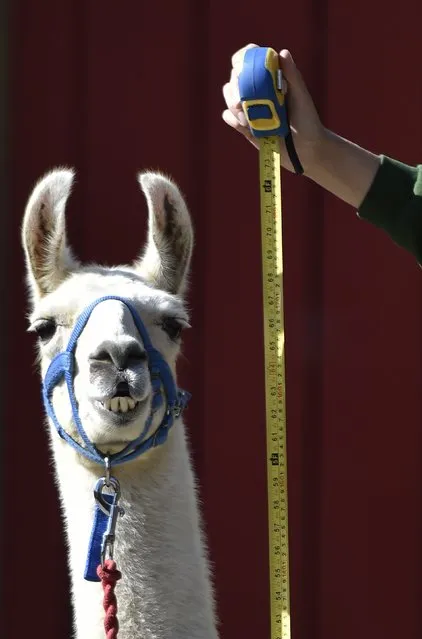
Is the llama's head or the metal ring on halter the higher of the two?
the llama's head

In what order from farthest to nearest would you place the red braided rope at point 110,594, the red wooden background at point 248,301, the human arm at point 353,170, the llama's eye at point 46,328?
the red wooden background at point 248,301 → the llama's eye at point 46,328 → the human arm at point 353,170 → the red braided rope at point 110,594

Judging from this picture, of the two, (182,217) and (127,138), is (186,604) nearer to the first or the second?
(182,217)

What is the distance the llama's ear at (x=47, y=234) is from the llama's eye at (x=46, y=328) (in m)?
0.14

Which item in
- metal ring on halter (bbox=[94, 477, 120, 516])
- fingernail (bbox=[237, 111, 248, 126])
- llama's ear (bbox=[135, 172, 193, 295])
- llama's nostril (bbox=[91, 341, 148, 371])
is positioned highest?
fingernail (bbox=[237, 111, 248, 126])

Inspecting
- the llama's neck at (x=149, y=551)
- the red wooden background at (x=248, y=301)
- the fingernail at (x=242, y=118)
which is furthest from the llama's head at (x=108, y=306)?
the red wooden background at (x=248, y=301)

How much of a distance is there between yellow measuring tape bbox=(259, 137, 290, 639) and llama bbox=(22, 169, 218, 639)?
0.90ft

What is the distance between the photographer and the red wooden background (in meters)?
3.53

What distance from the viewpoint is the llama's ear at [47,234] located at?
8.21 feet

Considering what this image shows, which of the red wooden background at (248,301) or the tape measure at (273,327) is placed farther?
the red wooden background at (248,301)

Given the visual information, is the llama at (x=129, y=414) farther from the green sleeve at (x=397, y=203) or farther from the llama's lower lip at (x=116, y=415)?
the green sleeve at (x=397, y=203)

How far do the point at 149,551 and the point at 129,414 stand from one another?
0.37 m

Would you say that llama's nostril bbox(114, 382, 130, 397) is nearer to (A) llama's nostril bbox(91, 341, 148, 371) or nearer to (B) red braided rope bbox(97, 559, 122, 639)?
(A) llama's nostril bbox(91, 341, 148, 371)

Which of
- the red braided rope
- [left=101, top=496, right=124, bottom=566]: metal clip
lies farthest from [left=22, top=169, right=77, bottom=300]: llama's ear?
the red braided rope

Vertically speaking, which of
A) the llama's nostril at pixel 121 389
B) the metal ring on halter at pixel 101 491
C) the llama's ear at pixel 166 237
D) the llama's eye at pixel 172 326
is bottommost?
the metal ring on halter at pixel 101 491
